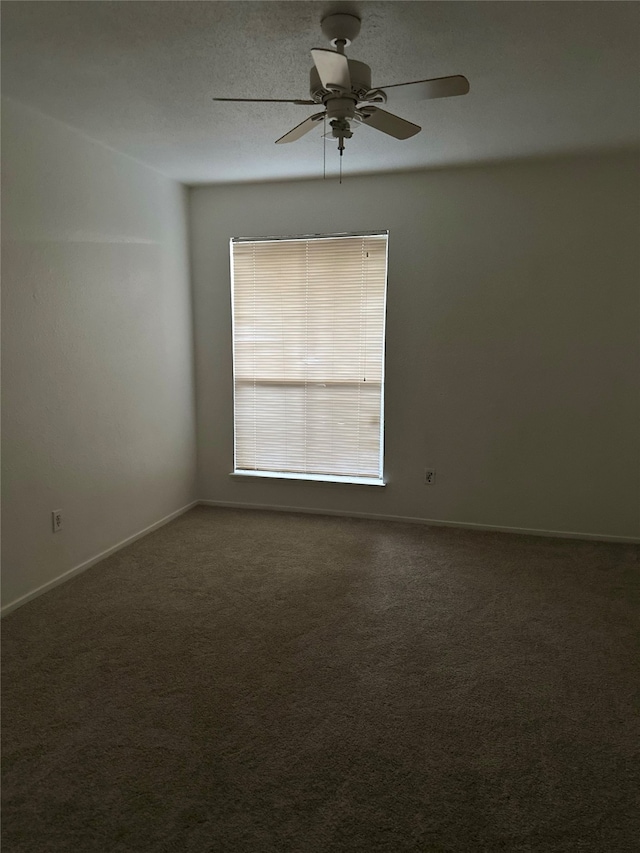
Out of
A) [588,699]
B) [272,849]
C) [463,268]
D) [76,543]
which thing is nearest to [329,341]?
[463,268]

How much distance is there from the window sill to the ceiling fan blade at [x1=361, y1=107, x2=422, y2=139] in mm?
2576

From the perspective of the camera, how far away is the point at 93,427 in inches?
139

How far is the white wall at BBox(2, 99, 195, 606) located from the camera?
9.62ft

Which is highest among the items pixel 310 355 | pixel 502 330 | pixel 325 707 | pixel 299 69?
pixel 299 69

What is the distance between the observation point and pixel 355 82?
217 cm

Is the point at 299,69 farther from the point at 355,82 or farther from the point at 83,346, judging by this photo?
the point at 83,346

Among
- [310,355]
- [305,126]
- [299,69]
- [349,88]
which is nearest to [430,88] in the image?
[349,88]

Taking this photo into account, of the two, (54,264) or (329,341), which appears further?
(329,341)

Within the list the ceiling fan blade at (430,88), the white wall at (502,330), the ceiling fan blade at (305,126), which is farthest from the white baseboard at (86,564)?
the ceiling fan blade at (430,88)

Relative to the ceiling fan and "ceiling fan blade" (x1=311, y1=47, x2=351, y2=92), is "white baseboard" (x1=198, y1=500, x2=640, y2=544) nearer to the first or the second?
the ceiling fan

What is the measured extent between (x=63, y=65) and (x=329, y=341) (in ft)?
8.08

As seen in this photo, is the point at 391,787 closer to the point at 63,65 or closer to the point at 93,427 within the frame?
the point at 93,427

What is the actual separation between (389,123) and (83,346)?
2.10 metres

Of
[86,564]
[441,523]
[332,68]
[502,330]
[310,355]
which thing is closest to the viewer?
[332,68]
